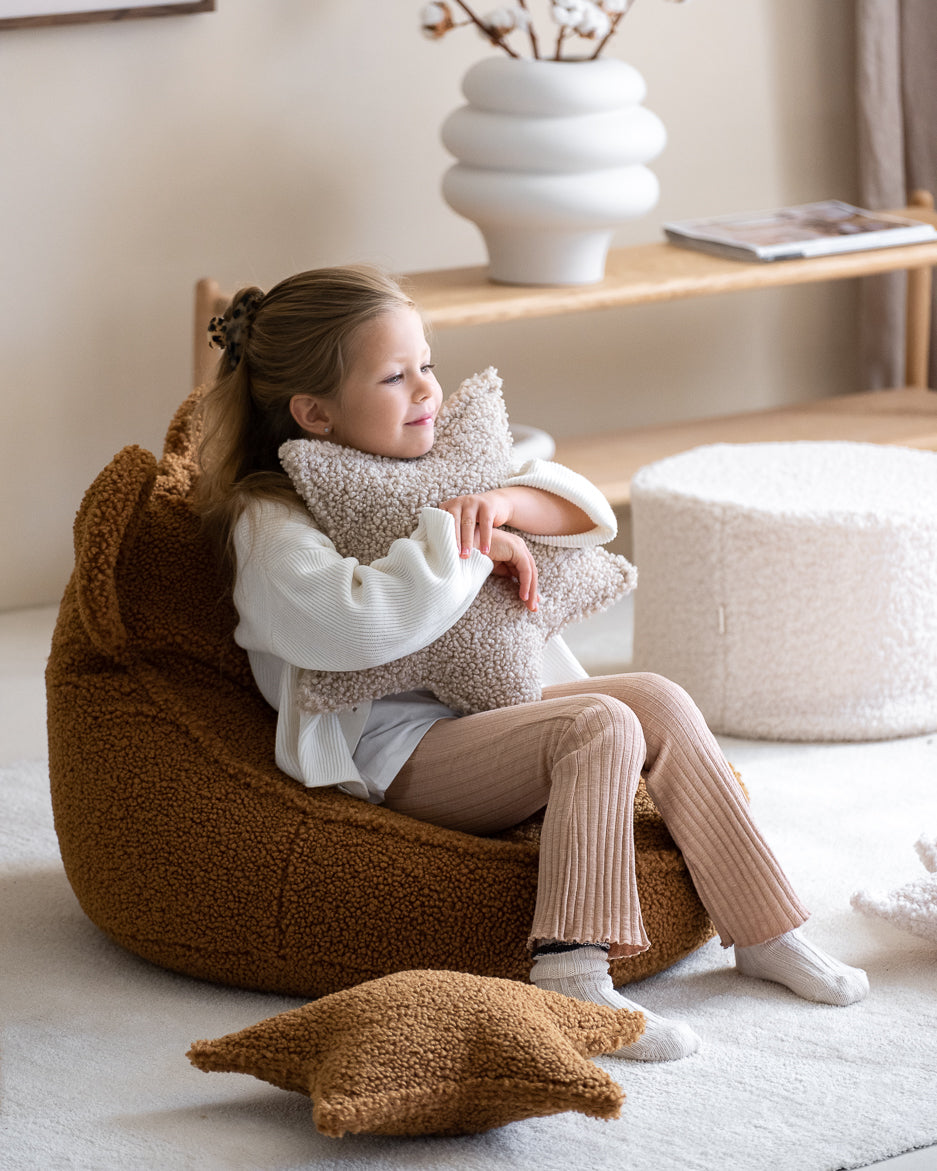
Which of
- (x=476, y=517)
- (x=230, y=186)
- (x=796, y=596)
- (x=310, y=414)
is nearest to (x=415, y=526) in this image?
(x=476, y=517)

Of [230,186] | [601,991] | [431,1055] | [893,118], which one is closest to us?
[431,1055]

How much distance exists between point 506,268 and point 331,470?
1.25 meters

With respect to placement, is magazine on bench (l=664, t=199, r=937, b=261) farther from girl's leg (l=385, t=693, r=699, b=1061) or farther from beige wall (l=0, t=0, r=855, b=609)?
girl's leg (l=385, t=693, r=699, b=1061)

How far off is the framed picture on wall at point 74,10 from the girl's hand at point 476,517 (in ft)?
4.77

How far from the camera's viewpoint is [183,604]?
1.68 metres

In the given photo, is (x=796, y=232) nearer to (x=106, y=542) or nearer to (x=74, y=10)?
(x=74, y=10)

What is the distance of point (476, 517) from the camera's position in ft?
5.14

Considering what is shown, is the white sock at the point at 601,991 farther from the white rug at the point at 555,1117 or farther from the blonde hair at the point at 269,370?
the blonde hair at the point at 269,370

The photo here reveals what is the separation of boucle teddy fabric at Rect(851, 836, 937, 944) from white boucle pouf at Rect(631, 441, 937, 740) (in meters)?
0.54

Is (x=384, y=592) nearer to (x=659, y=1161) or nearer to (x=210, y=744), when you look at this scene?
(x=210, y=744)

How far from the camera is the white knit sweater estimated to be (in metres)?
1.48

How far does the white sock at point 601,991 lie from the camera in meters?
1.45

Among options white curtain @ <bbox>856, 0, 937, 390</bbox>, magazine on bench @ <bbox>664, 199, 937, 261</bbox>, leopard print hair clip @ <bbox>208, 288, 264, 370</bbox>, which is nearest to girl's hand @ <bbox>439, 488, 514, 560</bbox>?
leopard print hair clip @ <bbox>208, 288, 264, 370</bbox>

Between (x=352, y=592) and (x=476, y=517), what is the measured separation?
0.16 meters
